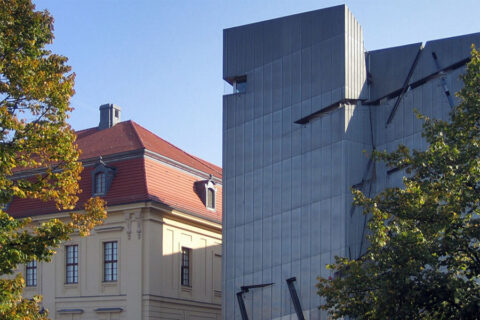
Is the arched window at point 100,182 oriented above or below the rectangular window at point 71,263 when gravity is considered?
above

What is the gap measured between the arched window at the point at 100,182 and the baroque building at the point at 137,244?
46 mm

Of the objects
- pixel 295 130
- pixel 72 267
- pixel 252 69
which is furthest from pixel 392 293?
pixel 72 267

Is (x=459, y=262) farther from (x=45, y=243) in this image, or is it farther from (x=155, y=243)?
(x=155, y=243)

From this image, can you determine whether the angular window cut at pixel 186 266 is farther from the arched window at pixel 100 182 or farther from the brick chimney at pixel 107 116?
the brick chimney at pixel 107 116

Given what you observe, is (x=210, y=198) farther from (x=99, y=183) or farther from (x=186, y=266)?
(x=99, y=183)

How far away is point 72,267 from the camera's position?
40.0 metres

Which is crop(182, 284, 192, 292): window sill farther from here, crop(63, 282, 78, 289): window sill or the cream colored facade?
crop(63, 282, 78, 289): window sill

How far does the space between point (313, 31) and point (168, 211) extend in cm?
1108

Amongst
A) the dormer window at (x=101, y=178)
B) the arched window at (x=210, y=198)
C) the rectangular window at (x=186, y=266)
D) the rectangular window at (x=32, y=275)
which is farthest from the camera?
the arched window at (x=210, y=198)

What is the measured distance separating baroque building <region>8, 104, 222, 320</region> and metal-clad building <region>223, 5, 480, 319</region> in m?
5.61

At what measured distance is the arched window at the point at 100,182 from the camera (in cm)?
3989

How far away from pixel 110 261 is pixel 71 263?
2342 mm

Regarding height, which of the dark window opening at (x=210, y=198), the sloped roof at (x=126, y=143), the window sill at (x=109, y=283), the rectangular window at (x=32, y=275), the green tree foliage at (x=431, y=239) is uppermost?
the sloped roof at (x=126, y=143)

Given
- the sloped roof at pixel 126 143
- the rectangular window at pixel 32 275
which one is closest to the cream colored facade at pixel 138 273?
the rectangular window at pixel 32 275
